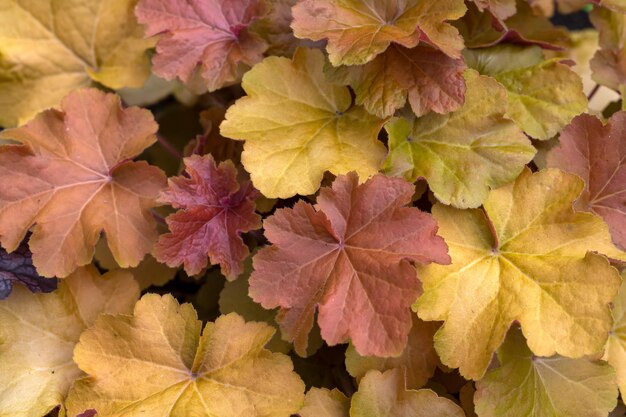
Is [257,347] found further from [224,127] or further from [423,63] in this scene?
[423,63]

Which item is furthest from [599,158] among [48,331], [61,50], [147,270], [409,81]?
[61,50]

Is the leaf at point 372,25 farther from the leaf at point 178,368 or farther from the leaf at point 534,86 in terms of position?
the leaf at point 178,368

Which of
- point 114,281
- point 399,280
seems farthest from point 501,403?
point 114,281

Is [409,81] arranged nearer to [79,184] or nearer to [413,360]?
[413,360]

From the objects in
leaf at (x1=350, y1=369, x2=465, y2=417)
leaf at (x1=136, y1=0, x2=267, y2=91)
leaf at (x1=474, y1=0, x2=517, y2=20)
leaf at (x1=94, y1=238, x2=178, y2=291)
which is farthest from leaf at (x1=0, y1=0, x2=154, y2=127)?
leaf at (x1=350, y1=369, x2=465, y2=417)

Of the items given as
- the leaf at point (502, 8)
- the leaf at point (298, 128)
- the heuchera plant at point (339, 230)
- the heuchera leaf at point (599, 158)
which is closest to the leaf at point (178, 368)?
the heuchera plant at point (339, 230)

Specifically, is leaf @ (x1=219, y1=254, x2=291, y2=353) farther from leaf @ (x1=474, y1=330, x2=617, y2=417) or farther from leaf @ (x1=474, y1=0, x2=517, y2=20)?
leaf @ (x1=474, y1=0, x2=517, y2=20)
